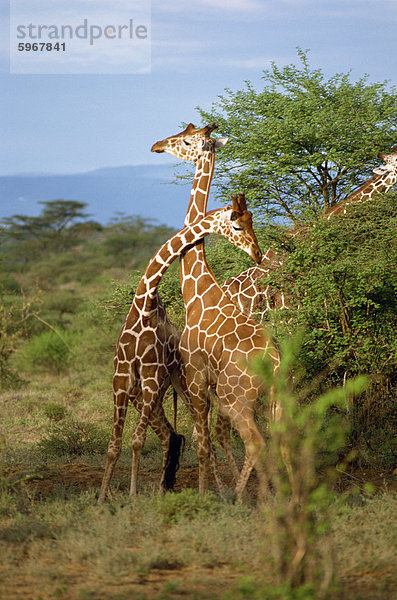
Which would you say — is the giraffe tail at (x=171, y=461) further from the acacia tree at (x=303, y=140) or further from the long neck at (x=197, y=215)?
the acacia tree at (x=303, y=140)

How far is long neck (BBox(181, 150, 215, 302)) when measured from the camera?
682cm

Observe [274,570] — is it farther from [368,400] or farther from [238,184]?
[238,184]

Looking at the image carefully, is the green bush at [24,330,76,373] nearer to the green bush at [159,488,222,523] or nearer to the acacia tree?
the acacia tree

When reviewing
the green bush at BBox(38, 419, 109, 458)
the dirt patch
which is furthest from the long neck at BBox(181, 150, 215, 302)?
the green bush at BBox(38, 419, 109, 458)

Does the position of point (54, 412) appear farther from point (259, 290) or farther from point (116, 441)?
point (116, 441)

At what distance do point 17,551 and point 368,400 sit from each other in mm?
4665

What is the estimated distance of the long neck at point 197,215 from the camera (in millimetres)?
6824

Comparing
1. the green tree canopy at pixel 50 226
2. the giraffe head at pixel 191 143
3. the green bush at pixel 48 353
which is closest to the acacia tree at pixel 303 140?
the giraffe head at pixel 191 143

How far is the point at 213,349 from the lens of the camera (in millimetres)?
6457

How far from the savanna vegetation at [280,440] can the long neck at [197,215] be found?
48.9 inches

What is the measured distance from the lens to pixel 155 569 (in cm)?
480

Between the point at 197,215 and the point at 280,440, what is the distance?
2692 mm

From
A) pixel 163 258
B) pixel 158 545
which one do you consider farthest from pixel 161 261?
pixel 158 545

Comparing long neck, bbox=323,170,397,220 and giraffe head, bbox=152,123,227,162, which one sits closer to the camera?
giraffe head, bbox=152,123,227,162
